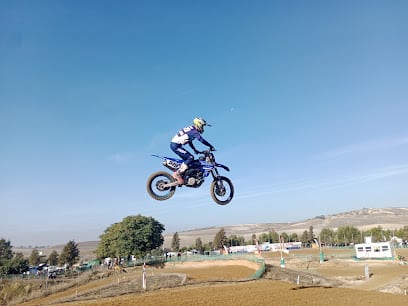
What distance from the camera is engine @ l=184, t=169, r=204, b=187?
10.3m

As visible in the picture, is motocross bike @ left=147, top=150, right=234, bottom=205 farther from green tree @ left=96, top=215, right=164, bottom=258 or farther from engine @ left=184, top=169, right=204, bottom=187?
green tree @ left=96, top=215, right=164, bottom=258

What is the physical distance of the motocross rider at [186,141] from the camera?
31.6 feet

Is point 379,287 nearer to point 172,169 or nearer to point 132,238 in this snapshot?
point 172,169

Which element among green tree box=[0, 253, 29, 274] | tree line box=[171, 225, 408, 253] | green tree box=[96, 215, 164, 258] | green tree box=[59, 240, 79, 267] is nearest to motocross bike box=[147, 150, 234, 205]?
green tree box=[96, 215, 164, 258]

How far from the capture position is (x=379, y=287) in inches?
1551

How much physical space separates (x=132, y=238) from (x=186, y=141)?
253 feet

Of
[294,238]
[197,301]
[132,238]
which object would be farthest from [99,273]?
[294,238]

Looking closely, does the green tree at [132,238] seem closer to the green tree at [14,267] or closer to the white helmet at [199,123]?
the green tree at [14,267]

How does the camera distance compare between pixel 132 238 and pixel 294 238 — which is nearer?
pixel 132 238

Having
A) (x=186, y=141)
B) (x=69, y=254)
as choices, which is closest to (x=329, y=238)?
(x=69, y=254)

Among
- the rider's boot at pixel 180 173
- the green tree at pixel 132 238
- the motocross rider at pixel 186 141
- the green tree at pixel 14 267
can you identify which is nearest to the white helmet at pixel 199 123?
the motocross rider at pixel 186 141

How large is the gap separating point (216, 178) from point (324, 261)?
69.2 m

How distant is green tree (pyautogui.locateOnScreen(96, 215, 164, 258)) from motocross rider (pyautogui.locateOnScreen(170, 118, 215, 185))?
2974 inches

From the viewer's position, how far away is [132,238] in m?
82.1
